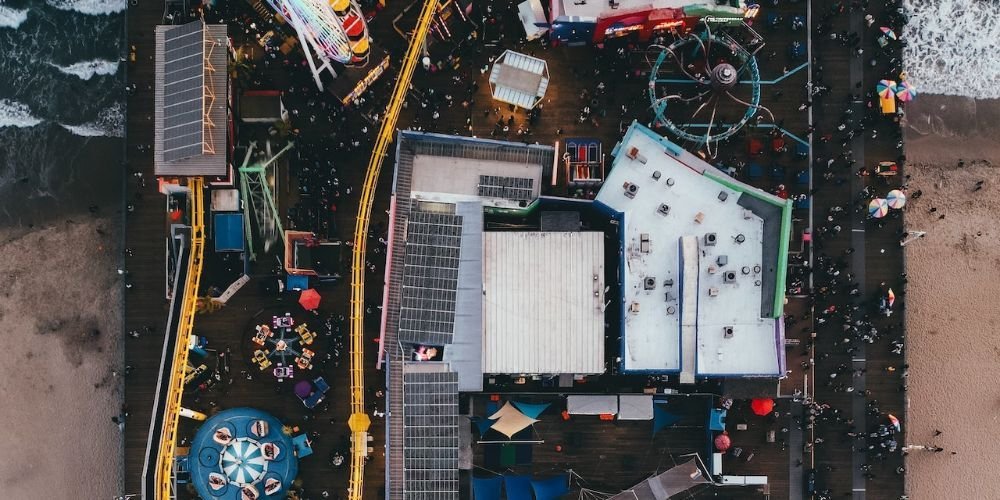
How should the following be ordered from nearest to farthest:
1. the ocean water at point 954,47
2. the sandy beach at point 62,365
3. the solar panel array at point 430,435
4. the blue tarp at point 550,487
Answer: the solar panel array at point 430,435 → the blue tarp at point 550,487 → the sandy beach at point 62,365 → the ocean water at point 954,47

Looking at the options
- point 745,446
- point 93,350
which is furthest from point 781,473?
point 93,350

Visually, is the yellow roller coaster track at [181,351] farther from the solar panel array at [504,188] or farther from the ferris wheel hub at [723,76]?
the ferris wheel hub at [723,76]

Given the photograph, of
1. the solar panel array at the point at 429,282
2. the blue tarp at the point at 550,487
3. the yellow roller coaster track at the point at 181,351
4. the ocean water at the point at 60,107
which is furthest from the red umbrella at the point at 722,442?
the ocean water at the point at 60,107

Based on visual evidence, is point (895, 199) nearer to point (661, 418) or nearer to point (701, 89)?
point (701, 89)

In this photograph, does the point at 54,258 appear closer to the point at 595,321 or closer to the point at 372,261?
the point at 372,261

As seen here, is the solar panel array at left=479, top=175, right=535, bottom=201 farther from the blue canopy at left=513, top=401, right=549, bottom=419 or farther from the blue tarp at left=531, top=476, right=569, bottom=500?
the blue tarp at left=531, top=476, right=569, bottom=500

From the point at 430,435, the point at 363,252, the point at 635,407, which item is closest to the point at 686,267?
the point at 635,407

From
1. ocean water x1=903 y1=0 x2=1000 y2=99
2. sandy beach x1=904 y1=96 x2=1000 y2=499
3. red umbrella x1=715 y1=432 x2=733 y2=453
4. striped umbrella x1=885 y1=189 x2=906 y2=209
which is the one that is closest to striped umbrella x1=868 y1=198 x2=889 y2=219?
striped umbrella x1=885 y1=189 x2=906 y2=209
